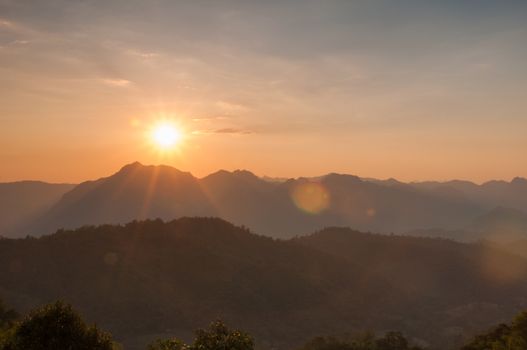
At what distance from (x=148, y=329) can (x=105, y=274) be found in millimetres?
27594

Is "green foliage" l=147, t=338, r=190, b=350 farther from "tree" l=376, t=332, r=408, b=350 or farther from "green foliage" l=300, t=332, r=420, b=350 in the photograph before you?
"tree" l=376, t=332, r=408, b=350

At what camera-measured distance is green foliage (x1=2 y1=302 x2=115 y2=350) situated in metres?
Result: 28.5

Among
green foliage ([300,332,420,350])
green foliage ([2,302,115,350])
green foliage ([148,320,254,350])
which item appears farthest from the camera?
green foliage ([300,332,420,350])

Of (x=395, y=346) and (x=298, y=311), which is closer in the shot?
(x=395, y=346)

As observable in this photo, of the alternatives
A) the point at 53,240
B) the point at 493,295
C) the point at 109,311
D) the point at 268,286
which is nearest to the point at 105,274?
the point at 109,311

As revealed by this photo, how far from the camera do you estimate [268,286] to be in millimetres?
150000

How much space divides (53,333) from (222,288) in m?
115

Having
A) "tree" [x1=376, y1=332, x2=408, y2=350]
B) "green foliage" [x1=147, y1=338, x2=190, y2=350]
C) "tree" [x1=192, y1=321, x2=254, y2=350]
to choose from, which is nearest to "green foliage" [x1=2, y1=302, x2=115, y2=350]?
"green foliage" [x1=147, y1=338, x2=190, y2=350]

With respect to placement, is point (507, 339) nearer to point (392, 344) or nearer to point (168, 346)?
point (392, 344)

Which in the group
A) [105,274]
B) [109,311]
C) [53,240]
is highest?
[53,240]

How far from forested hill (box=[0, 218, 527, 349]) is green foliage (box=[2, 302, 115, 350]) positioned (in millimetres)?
76991

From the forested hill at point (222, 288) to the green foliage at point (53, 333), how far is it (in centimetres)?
7699

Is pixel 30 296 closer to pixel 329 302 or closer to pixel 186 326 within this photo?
pixel 186 326

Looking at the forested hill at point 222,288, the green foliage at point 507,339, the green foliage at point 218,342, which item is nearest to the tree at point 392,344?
the green foliage at point 507,339
